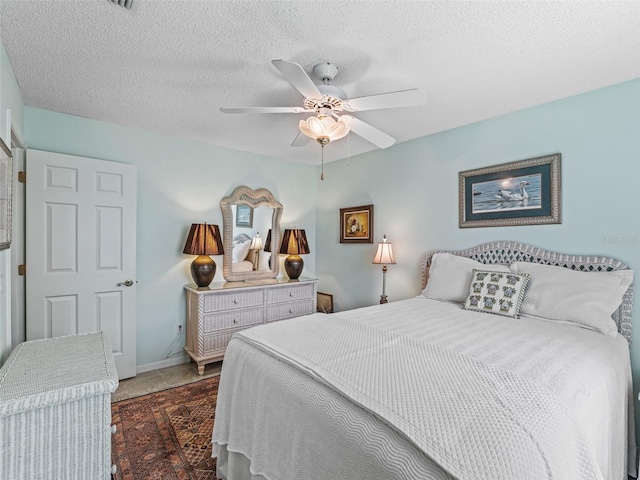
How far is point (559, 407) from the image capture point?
1.06m

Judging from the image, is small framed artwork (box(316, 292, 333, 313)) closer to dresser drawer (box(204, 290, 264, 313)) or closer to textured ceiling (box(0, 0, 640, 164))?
dresser drawer (box(204, 290, 264, 313))

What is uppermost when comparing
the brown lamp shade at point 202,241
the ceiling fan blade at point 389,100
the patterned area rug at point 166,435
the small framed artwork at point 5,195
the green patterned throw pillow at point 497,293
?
the ceiling fan blade at point 389,100

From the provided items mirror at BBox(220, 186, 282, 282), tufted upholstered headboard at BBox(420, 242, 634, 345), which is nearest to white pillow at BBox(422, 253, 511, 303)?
tufted upholstered headboard at BBox(420, 242, 634, 345)

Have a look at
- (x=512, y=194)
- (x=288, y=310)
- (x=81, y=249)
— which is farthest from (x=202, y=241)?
(x=512, y=194)

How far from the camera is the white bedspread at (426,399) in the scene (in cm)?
89

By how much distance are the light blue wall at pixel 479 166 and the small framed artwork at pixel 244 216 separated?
110 cm

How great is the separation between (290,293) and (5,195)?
262 centimetres

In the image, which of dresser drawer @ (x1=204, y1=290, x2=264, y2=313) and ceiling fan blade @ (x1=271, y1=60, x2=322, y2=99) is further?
dresser drawer @ (x1=204, y1=290, x2=264, y2=313)

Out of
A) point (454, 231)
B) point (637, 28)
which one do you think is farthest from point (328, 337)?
point (637, 28)

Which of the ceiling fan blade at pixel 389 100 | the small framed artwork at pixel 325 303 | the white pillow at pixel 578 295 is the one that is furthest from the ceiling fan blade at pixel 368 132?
the small framed artwork at pixel 325 303

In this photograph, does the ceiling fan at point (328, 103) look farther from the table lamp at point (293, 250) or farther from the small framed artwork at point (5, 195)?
the table lamp at point (293, 250)

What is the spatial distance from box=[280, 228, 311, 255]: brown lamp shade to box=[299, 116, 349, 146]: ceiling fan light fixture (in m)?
2.10

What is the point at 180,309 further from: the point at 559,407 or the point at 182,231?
the point at 559,407

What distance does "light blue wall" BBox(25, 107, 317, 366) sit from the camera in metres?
2.90
